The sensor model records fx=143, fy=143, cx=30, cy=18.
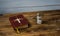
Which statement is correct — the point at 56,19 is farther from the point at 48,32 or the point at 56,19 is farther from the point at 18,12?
the point at 18,12

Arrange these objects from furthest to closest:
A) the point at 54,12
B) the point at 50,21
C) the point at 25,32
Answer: the point at 54,12 → the point at 50,21 → the point at 25,32

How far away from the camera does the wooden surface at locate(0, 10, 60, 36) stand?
1.26 meters

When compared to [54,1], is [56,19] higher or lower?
lower

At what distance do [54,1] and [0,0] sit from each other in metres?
0.57

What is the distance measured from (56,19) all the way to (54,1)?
232mm

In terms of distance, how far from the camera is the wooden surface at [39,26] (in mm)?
1265

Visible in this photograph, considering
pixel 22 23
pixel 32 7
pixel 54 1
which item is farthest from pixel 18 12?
pixel 54 1

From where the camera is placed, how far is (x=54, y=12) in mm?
1499

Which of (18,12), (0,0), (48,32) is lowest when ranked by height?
(48,32)

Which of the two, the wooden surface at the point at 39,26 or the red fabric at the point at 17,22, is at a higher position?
the red fabric at the point at 17,22

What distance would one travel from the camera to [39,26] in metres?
1.33

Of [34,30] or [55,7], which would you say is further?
[55,7]

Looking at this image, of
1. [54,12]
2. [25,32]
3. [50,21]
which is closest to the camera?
[25,32]

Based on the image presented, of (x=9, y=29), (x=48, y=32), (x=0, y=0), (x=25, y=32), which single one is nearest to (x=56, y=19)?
(x=48, y=32)
